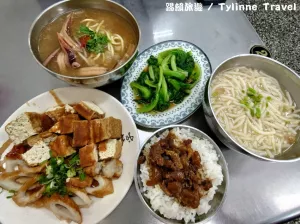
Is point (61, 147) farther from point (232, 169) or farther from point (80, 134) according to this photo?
point (232, 169)

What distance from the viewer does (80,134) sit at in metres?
1.56

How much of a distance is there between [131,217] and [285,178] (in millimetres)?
981

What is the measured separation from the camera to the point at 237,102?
5.48ft

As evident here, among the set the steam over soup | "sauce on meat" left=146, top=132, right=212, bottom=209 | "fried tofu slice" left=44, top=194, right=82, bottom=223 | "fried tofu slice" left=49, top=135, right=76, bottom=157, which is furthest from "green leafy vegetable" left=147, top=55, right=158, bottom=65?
"fried tofu slice" left=44, top=194, right=82, bottom=223

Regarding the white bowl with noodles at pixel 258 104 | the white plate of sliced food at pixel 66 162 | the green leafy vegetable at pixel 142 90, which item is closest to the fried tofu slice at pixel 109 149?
the white plate of sliced food at pixel 66 162

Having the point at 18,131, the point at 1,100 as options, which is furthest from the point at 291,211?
the point at 1,100

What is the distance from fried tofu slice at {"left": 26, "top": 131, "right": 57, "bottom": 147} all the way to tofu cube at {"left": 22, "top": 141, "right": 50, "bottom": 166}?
0.03 meters

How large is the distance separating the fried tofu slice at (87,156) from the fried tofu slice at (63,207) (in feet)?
0.66

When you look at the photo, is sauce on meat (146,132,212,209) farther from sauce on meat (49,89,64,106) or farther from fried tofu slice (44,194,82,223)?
sauce on meat (49,89,64,106)

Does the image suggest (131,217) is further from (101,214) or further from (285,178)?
(285,178)

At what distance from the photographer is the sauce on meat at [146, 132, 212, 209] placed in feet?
4.53

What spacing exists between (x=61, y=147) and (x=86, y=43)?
0.67m

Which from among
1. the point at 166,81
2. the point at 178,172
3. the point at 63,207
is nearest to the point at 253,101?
the point at 166,81

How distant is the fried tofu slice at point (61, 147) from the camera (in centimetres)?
154
